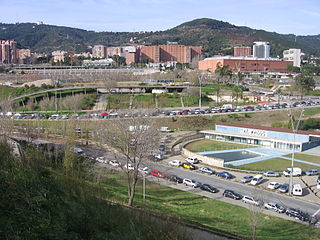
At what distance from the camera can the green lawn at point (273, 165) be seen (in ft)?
64.2

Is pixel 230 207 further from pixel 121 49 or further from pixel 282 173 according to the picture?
pixel 121 49

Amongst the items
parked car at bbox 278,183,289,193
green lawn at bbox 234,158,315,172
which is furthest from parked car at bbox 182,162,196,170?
parked car at bbox 278,183,289,193

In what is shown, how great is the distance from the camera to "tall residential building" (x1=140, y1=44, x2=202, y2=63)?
98.0 metres

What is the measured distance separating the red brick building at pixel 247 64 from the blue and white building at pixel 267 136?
43228 millimetres

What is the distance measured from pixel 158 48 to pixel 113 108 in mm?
62736

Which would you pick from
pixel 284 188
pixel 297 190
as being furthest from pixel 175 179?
pixel 297 190

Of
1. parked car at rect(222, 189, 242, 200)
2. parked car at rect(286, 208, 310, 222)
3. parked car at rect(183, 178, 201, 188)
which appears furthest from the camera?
parked car at rect(183, 178, 201, 188)

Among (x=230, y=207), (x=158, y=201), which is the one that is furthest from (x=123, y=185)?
(x=230, y=207)

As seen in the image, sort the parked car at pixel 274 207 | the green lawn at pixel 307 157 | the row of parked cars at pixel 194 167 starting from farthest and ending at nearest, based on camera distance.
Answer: the green lawn at pixel 307 157 → the row of parked cars at pixel 194 167 → the parked car at pixel 274 207

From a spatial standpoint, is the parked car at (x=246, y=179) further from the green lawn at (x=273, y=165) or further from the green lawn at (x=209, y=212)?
the green lawn at (x=209, y=212)

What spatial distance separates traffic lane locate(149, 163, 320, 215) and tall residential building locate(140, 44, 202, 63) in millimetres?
81299

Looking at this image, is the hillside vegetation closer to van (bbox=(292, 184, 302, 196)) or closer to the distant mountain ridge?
van (bbox=(292, 184, 302, 196))

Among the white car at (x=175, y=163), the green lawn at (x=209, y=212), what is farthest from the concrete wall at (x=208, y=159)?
the green lawn at (x=209, y=212)

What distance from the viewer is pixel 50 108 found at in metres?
36.1
